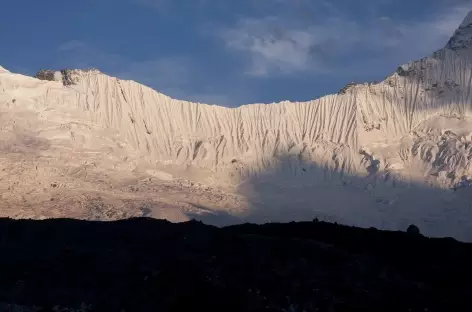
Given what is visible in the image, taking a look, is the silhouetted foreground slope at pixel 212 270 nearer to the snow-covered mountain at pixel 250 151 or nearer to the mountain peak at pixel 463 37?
the snow-covered mountain at pixel 250 151

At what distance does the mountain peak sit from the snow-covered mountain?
349mm

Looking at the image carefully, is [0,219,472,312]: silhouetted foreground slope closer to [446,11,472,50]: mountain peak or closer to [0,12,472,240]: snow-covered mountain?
[0,12,472,240]: snow-covered mountain

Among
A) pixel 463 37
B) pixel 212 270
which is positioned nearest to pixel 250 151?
pixel 463 37

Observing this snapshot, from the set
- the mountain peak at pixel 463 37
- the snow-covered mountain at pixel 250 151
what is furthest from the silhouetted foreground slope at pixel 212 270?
the mountain peak at pixel 463 37

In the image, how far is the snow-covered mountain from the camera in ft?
378

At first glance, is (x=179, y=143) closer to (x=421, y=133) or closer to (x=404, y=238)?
(x=421, y=133)

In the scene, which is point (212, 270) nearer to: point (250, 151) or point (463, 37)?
point (250, 151)

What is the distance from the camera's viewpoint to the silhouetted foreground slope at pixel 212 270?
97.9 feet

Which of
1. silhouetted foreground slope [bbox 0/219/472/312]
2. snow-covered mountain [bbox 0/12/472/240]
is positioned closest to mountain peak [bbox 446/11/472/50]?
snow-covered mountain [bbox 0/12/472/240]

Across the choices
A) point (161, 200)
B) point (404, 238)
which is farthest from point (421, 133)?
point (404, 238)

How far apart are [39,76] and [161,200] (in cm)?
4134

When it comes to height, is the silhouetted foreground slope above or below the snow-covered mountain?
below

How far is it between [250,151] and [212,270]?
116 meters

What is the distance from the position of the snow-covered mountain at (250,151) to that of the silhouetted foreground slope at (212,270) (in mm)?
66413
